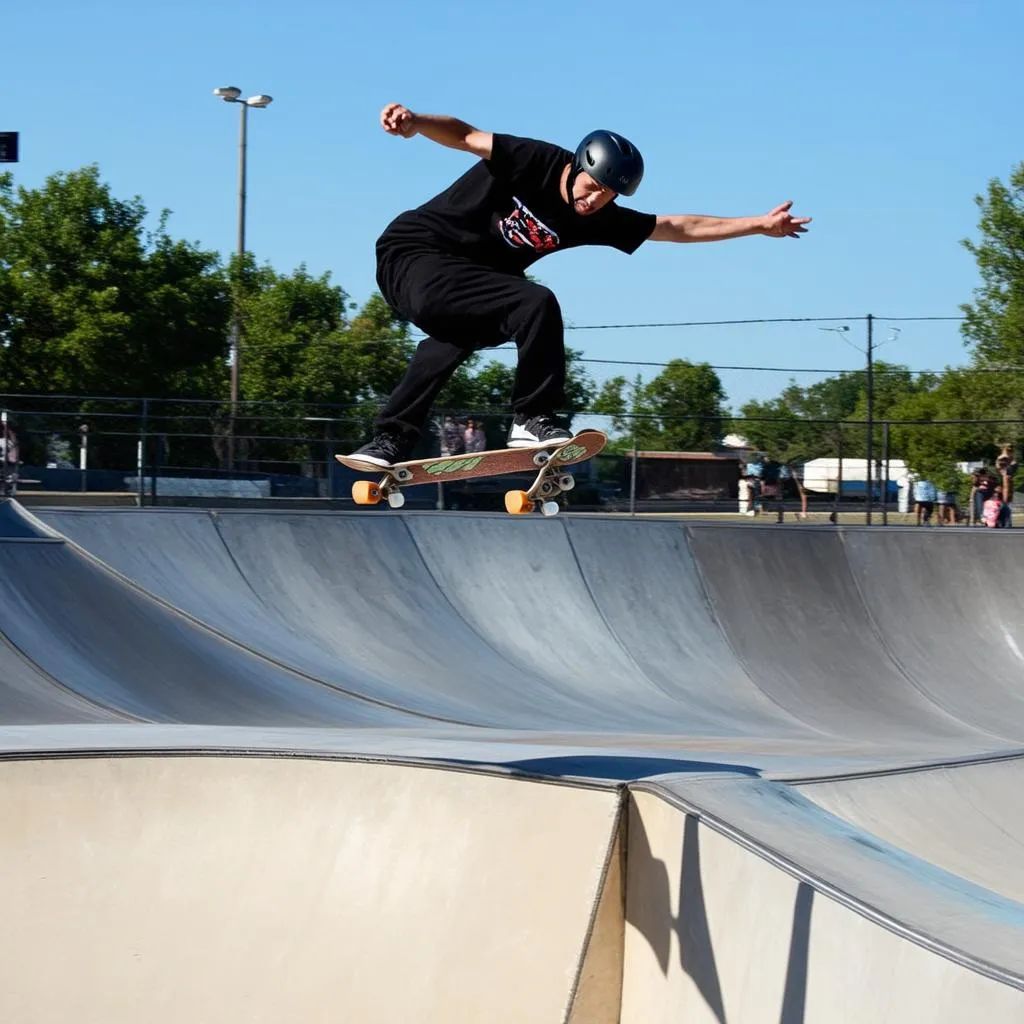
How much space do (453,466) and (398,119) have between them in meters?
1.64

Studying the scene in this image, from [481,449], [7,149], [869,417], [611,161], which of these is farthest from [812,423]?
[611,161]

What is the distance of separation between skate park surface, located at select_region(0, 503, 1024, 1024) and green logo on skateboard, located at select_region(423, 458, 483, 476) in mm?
1282

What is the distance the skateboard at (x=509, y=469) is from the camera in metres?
5.80

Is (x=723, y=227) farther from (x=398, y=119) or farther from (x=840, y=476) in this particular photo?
(x=840, y=476)

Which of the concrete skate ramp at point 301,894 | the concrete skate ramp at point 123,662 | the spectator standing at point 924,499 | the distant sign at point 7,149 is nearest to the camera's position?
the concrete skate ramp at point 301,894

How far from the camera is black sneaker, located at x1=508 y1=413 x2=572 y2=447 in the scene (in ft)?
18.8

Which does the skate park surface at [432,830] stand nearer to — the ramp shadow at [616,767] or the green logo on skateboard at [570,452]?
the ramp shadow at [616,767]

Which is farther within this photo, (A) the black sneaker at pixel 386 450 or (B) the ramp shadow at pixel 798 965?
(A) the black sneaker at pixel 386 450

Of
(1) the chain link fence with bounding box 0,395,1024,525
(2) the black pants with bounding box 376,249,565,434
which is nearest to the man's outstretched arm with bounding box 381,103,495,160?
(2) the black pants with bounding box 376,249,565,434

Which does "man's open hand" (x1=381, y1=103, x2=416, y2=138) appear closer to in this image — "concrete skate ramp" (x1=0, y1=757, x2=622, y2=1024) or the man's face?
the man's face

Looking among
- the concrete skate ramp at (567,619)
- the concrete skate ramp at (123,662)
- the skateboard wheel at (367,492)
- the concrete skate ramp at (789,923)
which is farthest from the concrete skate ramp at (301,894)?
the concrete skate ramp at (567,619)

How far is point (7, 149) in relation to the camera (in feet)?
46.9

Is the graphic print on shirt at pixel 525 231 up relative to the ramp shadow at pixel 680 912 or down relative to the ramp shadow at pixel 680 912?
up

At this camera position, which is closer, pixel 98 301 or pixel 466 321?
pixel 466 321
